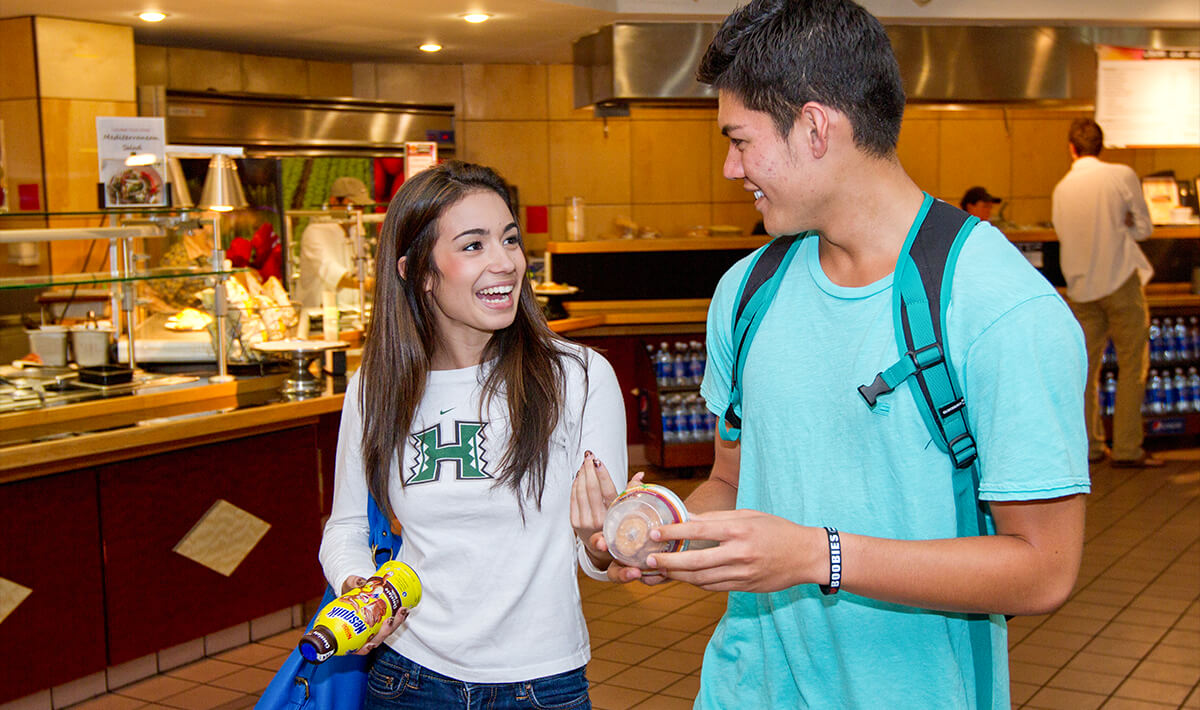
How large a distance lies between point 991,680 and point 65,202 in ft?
23.7

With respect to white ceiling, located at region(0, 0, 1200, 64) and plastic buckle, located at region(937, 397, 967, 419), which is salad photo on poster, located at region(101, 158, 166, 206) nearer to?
white ceiling, located at region(0, 0, 1200, 64)

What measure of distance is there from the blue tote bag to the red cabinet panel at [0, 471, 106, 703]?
224 centimetres

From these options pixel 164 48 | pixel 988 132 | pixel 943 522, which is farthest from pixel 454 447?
pixel 988 132

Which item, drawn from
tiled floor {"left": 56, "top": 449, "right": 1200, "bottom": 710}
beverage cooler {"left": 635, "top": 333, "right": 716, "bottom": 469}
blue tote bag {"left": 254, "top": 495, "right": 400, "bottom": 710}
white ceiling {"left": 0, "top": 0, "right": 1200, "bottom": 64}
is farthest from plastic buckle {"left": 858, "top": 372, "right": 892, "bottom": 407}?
beverage cooler {"left": 635, "top": 333, "right": 716, "bottom": 469}

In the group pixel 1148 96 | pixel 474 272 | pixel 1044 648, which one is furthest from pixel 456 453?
pixel 1148 96

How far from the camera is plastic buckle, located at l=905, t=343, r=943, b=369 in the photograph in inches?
53.5

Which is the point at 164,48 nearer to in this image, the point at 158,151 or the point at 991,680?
the point at 158,151

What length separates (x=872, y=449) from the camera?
1.46m

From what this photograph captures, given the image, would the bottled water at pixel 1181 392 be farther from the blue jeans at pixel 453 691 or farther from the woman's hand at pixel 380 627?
the woman's hand at pixel 380 627

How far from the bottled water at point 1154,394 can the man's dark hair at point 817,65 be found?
25.3 ft

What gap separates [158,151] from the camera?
454cm

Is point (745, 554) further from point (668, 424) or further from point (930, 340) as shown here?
point (668, 424)

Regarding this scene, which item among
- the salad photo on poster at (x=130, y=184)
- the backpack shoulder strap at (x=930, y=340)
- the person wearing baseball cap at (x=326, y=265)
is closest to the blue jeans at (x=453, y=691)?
the backpack shoulder strap at (x=930, y=340)

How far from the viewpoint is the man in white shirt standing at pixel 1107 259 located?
7.47m
